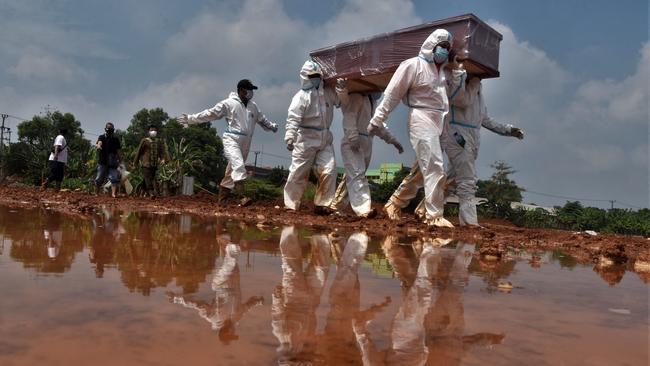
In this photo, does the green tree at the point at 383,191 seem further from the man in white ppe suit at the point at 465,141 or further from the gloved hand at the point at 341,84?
the man in white ppe suit at the point at 465,141

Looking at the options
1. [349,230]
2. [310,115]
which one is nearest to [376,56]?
[310,115]

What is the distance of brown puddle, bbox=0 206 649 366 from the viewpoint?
1116mm

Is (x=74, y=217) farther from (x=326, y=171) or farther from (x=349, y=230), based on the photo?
(x=326, y=171)

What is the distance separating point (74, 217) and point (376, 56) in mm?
3685

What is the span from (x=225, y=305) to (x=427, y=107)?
4031 mm

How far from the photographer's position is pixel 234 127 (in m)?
7.28

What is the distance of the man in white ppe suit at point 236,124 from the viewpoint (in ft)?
23.4

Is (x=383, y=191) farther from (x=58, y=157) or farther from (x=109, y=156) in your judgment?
(x=58, y=157)

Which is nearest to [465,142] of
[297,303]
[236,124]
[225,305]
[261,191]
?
[236,124]

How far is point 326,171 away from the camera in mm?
6273

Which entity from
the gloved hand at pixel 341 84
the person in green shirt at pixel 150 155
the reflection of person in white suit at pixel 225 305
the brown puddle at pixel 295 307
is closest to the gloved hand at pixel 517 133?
the gloved hand at pixel 341 84

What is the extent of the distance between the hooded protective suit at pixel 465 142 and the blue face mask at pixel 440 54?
0.64m

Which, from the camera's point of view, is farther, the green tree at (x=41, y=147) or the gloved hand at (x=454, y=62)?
the green tree at (x=41, y=147)

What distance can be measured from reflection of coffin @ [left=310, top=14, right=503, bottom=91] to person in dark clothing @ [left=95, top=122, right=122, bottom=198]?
458 centimetres
